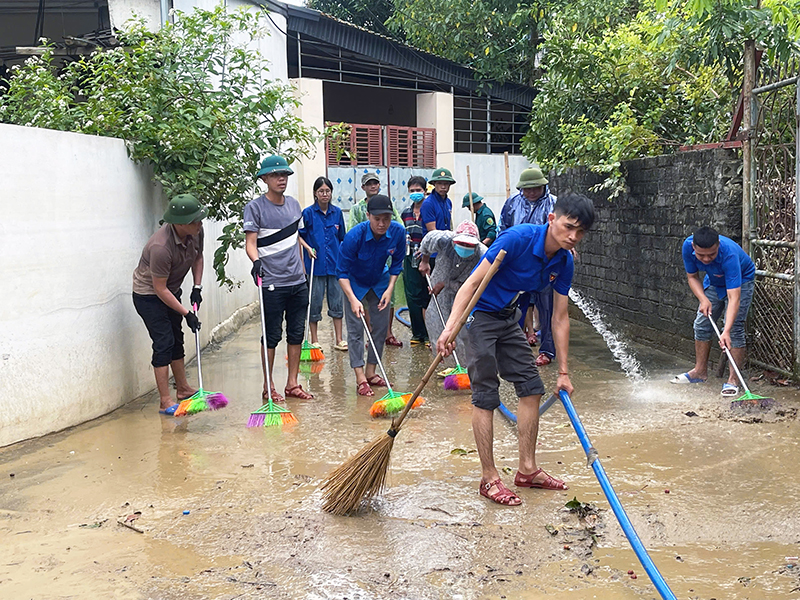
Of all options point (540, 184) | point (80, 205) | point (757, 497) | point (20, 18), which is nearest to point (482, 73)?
point (20, 18)

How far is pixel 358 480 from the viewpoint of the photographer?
424cm

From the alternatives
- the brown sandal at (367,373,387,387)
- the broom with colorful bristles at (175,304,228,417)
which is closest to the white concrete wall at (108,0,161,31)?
the brown sandal at (367,373,387,387)

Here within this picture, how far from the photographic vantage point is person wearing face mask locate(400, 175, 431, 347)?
8.51 meters

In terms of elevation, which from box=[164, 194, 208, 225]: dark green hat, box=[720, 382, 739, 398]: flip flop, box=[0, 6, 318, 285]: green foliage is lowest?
box=[720, 382, 739, 398]: flip flop

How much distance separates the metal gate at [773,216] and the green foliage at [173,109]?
14.2ft

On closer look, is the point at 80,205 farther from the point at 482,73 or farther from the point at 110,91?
the point at 482,73

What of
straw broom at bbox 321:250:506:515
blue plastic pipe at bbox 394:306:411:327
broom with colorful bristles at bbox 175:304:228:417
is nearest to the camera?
straw broom at bbox 321:250:506:515

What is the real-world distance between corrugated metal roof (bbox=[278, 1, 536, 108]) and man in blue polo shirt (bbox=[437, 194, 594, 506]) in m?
10.9

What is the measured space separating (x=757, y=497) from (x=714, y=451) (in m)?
0.79

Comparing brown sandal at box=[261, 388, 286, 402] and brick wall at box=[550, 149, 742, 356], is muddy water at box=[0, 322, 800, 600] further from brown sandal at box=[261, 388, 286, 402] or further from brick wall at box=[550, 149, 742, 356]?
brick wall at box=[550, 149, 742, 356]

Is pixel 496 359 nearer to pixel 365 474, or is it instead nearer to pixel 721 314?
pixel 365 474

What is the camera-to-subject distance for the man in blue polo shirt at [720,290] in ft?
20.7

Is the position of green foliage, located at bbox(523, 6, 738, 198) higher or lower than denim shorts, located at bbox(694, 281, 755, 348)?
higher

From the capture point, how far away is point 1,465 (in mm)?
4961
